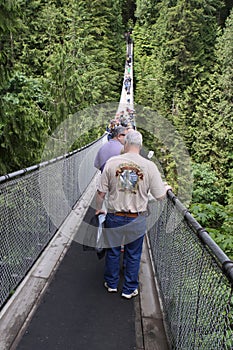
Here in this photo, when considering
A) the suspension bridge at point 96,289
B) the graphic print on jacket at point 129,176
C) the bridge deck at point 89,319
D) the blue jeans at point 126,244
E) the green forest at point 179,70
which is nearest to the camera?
the suspension bridge at point 96,289

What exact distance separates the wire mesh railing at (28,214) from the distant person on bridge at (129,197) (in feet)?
2.48

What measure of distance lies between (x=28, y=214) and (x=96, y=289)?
101 cm

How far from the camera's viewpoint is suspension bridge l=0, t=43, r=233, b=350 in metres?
1.81

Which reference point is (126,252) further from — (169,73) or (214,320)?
(169,73)

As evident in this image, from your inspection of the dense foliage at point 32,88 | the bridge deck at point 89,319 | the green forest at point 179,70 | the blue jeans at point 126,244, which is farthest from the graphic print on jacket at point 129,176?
the green forest at point 179,70

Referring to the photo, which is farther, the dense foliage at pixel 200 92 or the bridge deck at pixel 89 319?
the dense foliage at pixel 200 92

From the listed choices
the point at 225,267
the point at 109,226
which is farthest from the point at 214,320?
the point at 109,226

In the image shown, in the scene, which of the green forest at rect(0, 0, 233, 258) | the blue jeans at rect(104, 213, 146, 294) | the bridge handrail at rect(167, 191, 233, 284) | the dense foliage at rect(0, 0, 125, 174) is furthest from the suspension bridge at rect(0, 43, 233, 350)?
the green forest at rect(0, 0, 233, 258)

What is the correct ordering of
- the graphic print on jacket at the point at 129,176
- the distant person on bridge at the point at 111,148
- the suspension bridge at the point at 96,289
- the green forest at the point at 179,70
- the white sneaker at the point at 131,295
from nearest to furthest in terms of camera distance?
the suspension bridge at the point at 96,289 < the graphic print on jacket at the point at 129,176 < the white sneaker at the point at 131,295 < the distant person on bridge at the point at 111,148 < the green forest at the point at 179,70

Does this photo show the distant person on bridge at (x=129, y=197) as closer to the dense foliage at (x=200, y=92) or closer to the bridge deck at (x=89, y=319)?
the bridge deck at (x=89, y=319)

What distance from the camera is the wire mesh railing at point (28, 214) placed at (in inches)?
113

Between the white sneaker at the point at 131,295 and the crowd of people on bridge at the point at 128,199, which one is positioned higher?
the crowd of people on bridge at the point at 128,199

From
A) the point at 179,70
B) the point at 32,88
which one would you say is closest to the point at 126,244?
the point at 32,88

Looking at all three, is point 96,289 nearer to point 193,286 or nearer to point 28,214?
point 28,214
